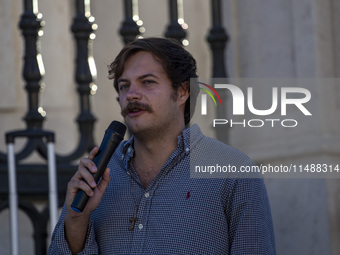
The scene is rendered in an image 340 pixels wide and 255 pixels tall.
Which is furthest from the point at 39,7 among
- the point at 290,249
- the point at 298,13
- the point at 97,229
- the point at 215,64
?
the point at 97,229

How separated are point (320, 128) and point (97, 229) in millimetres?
2449

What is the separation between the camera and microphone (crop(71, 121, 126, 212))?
8.40 ft

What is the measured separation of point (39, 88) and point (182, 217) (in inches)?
104

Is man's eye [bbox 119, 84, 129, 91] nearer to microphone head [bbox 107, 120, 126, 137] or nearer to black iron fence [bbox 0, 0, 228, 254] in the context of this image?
microphone head [bbox 107, 120, 126, 137]

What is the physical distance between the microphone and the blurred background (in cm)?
233

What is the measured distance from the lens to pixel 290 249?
16.4ft

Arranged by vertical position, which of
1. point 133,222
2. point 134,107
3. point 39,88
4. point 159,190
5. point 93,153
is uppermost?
point 39,88

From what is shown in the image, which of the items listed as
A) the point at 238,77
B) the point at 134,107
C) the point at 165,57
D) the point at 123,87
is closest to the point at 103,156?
the point at 134,107

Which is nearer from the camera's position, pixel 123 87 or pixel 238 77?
pixel 123 87

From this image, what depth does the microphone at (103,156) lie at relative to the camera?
2561 mm

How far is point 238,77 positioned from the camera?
17.9 feet

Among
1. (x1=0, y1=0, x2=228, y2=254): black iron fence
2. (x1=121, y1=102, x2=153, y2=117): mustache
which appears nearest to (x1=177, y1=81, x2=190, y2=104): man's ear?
(x1=121, y1=102, x2=153, y2=117): mustache

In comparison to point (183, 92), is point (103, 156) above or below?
below

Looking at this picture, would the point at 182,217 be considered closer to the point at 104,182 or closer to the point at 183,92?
the point at 104,182
